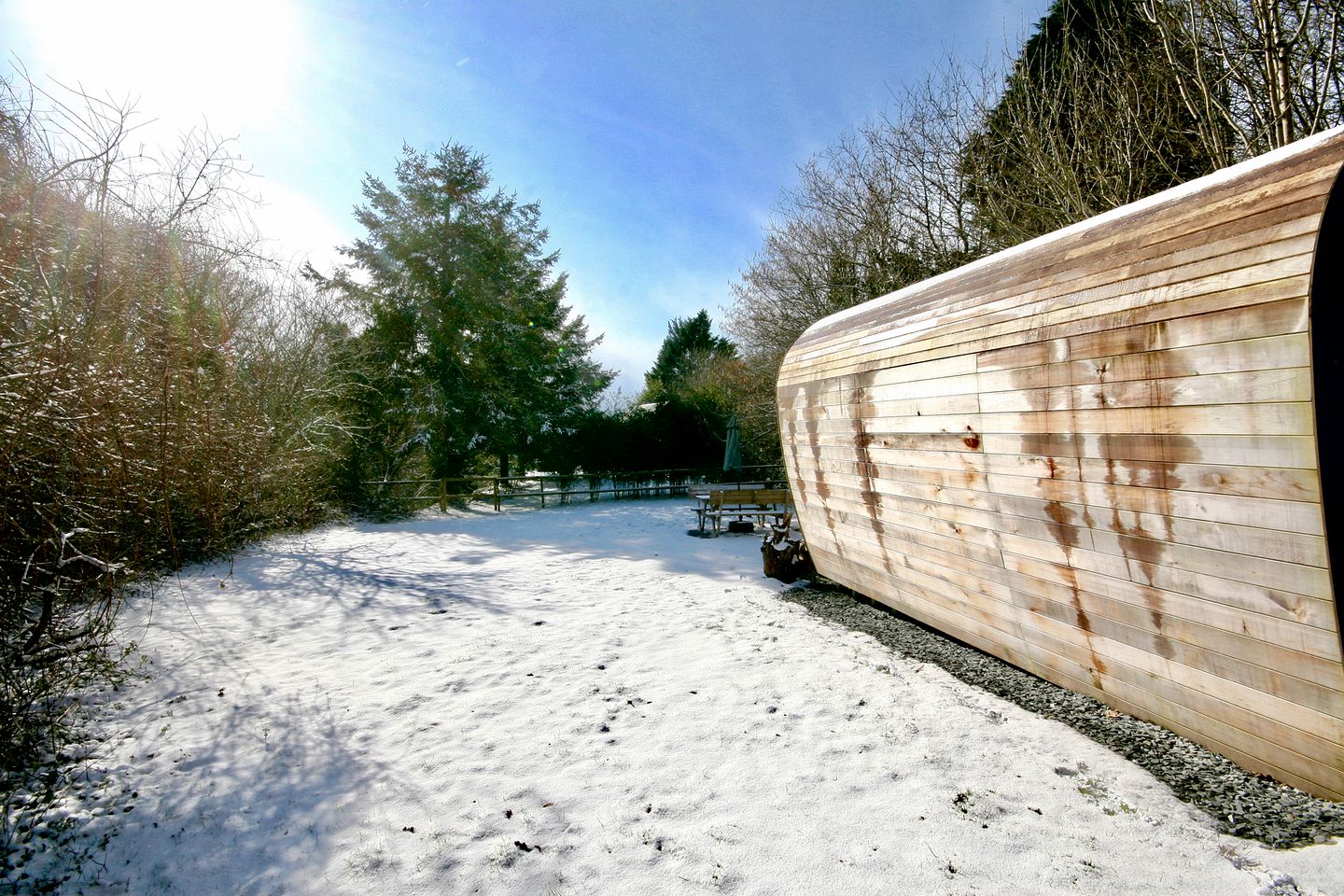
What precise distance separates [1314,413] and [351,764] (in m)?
4.61

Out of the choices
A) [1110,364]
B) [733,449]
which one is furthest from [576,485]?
[1110,364]

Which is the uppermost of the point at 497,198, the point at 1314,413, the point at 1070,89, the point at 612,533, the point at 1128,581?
the point at 497,198

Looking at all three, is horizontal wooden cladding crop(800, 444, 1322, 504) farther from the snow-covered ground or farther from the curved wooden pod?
the snow-covered ground

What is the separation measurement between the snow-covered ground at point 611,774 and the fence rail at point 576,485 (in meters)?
9.87

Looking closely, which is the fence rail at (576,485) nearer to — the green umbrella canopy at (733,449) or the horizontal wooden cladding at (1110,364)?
the green umbrella canopy at (733,449)

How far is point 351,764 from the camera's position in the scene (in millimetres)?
3234

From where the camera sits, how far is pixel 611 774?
3102 millimetres

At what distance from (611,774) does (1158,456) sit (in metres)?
3.06

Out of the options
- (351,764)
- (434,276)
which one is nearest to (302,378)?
(434,276)

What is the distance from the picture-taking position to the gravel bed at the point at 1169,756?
2.35 m

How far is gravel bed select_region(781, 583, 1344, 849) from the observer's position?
2.35 m

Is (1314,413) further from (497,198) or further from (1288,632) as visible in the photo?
(497,198)

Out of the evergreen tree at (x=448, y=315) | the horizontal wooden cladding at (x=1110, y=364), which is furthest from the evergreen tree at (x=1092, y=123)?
the evergreen tree at (x=448, y=315)

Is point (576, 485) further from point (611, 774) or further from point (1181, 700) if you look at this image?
point (1181, 700)
